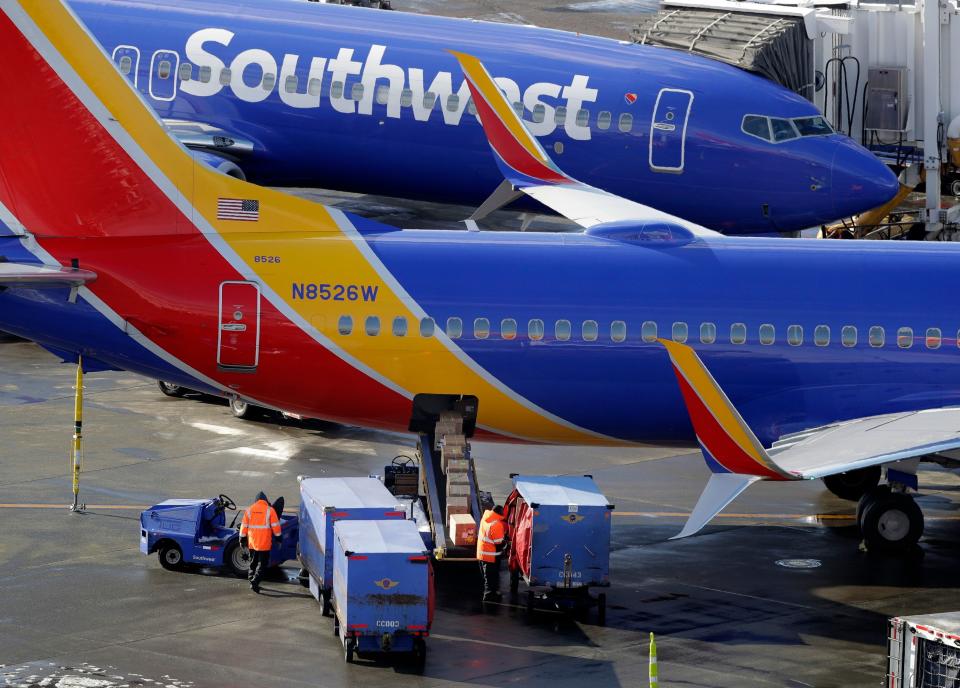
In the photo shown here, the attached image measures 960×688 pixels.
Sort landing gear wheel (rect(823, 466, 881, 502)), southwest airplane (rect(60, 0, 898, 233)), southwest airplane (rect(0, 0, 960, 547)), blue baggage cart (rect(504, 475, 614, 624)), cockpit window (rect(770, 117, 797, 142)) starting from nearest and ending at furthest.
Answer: blue baggage cart (rect(504, 475, 614, 624))
southwest airplane (rect(0, 0, 960, 547))
landing gear wheel (rect(823, 466, 881, 502))
southwest airplane (rect(60, 0, 898, 233))
cockpit window (rect(770, 117, 797, 142))

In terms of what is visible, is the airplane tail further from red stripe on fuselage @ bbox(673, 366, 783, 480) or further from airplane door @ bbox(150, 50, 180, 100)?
airplane door @ bbox(150, 50, 180, 100)

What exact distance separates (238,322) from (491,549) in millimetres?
5608

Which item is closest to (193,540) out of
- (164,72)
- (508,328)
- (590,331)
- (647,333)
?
(508,328)

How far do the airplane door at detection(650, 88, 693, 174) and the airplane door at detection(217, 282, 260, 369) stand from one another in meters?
14.4

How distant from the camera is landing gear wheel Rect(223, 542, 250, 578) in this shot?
2434 centimetres

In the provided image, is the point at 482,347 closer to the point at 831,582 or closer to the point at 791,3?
the point at 831,582

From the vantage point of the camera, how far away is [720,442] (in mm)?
21594

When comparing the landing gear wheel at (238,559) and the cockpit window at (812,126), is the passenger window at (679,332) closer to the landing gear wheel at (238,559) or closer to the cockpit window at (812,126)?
the landing gear wheel at (238,559)

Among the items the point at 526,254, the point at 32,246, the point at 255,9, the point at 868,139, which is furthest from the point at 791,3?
the point at 32,246

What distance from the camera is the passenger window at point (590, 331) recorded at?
25.8 meters

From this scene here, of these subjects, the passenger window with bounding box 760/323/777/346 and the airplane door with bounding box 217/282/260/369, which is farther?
the passenger window with bounding box 760/323/777/346

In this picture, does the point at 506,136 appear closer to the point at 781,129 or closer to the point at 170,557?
the point at 781,129

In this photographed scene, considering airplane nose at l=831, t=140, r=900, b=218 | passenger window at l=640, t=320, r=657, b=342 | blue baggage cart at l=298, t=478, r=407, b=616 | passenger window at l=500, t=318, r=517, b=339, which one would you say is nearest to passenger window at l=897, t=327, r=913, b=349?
passenger window at l=640, t=320, r=657, b=342

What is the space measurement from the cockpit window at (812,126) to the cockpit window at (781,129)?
0.25 metres
